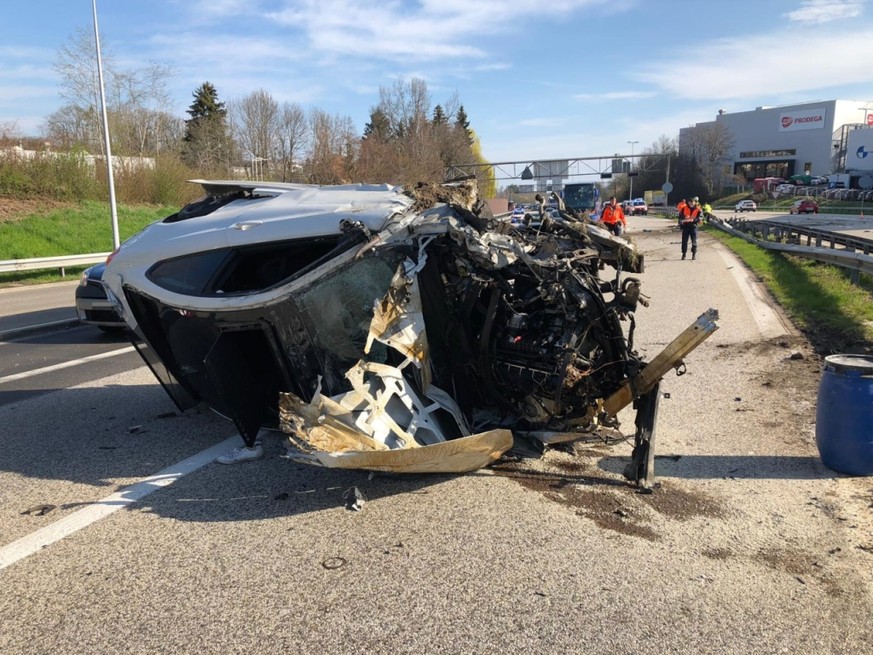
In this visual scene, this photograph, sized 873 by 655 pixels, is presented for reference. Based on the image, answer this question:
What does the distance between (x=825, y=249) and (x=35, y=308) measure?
51.2 ft

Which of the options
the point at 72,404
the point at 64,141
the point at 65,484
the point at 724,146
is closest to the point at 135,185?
the point at 64,141

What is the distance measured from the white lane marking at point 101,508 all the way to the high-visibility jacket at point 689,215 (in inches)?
670

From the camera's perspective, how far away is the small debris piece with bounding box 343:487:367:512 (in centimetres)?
400

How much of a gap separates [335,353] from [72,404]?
3.38 meters

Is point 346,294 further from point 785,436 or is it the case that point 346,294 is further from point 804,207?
point 804,207

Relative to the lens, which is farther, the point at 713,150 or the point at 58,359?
the point at 713,150

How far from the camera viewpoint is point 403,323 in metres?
4.22

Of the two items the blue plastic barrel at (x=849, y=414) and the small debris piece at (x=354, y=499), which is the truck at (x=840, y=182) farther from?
the small debris piece at (x=354, y=499)

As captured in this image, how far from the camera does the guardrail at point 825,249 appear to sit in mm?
11695

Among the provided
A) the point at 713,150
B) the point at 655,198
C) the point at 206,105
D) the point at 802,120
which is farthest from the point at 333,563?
the point at 802,120

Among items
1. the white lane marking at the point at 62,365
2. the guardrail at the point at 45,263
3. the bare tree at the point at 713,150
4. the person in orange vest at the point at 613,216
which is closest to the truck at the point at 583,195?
the person in orange vest at the point at 613,216

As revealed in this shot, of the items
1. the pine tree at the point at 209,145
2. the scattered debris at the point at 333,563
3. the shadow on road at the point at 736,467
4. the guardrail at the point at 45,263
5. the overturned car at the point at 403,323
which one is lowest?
the shadow on road at the point at 736,467

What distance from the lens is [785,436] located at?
5.31m

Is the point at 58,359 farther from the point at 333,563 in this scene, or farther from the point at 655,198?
the point at 655,198
